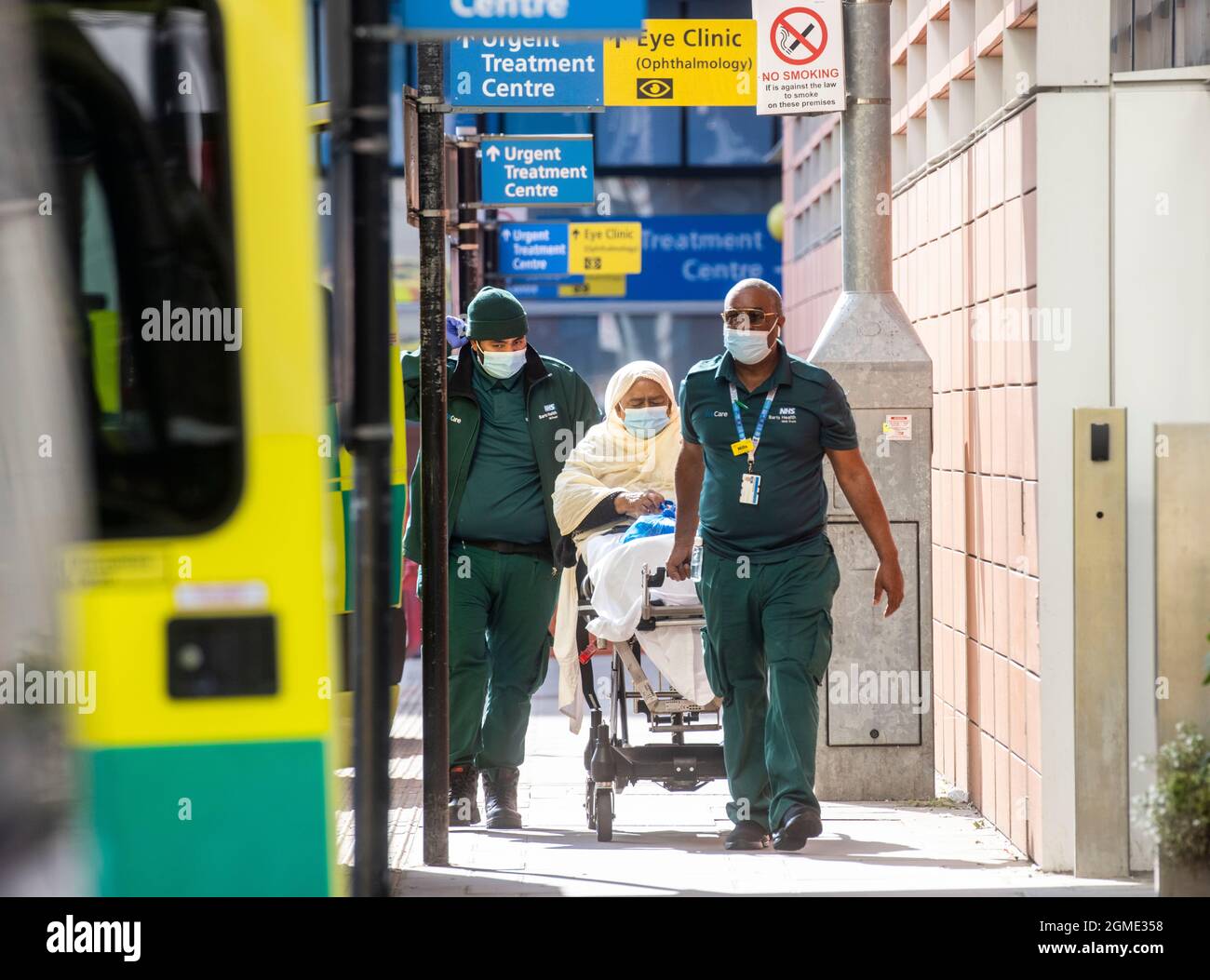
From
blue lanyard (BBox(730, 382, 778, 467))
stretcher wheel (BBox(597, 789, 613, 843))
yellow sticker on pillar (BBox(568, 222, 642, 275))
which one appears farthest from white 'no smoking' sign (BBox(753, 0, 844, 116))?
Result: yellow sticker on pillar (BBox(568, 222, 642, 275))

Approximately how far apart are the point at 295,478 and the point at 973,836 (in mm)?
5001

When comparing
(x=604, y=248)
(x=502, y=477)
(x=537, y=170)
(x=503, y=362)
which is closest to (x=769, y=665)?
(x=502, y=477)

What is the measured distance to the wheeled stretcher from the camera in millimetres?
8117

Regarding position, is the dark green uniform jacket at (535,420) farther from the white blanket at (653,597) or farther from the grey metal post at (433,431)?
the grey metal post at (433,431)

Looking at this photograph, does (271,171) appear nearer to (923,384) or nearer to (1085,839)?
(1085,839)

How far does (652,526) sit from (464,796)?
145 cm

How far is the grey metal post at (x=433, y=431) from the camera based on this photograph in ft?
25.1

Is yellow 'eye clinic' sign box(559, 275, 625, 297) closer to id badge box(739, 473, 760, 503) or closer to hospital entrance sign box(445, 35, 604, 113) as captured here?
hospital entrance sign box(445, 35, 604, 113)

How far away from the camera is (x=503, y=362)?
8734 mm

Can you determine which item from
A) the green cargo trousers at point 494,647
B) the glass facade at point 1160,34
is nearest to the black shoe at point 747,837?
the green cargo trousers at point 494,647

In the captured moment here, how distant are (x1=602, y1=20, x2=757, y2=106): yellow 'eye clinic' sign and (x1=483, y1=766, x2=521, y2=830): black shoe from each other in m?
3.82

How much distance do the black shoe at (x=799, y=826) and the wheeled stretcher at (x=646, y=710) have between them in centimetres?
53

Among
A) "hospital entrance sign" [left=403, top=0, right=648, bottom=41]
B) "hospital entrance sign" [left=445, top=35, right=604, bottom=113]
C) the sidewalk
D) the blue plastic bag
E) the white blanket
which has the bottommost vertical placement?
the sidewalk

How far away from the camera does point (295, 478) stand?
3934 mm
